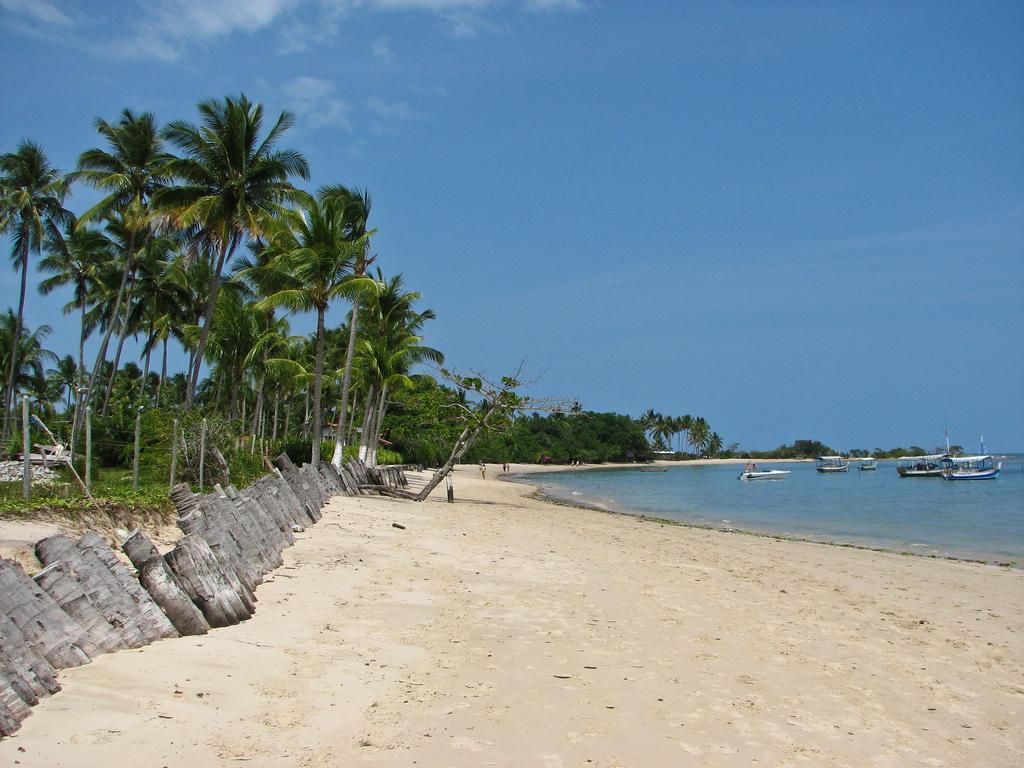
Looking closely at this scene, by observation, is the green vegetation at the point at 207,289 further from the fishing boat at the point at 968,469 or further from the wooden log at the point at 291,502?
the fishing boat at the point at 968,469

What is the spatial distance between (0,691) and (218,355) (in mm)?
33820

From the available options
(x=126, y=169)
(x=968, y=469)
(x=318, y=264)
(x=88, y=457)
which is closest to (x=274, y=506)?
(x=88, y=457)

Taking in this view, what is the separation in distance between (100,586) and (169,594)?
0.54 m

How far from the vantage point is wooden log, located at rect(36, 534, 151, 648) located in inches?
208

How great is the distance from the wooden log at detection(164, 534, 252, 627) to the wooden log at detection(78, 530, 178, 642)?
1.06ft

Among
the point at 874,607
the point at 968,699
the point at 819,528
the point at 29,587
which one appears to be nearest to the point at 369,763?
the point at 29,587

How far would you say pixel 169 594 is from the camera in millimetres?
5777

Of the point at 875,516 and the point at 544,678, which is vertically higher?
the point at 544,678

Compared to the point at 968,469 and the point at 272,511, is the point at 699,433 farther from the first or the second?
the point at 272,511

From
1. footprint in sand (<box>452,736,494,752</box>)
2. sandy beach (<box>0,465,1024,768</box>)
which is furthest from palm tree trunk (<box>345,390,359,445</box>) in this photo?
footprint in sand (<box>452,736,494,752</box>)

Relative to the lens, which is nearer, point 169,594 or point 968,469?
point 169,594

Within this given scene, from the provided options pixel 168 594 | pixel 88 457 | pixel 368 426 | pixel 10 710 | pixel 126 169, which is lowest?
pixel 10 710

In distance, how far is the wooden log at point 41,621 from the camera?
14.9ft

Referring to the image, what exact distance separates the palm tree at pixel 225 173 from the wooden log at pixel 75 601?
1882cm
